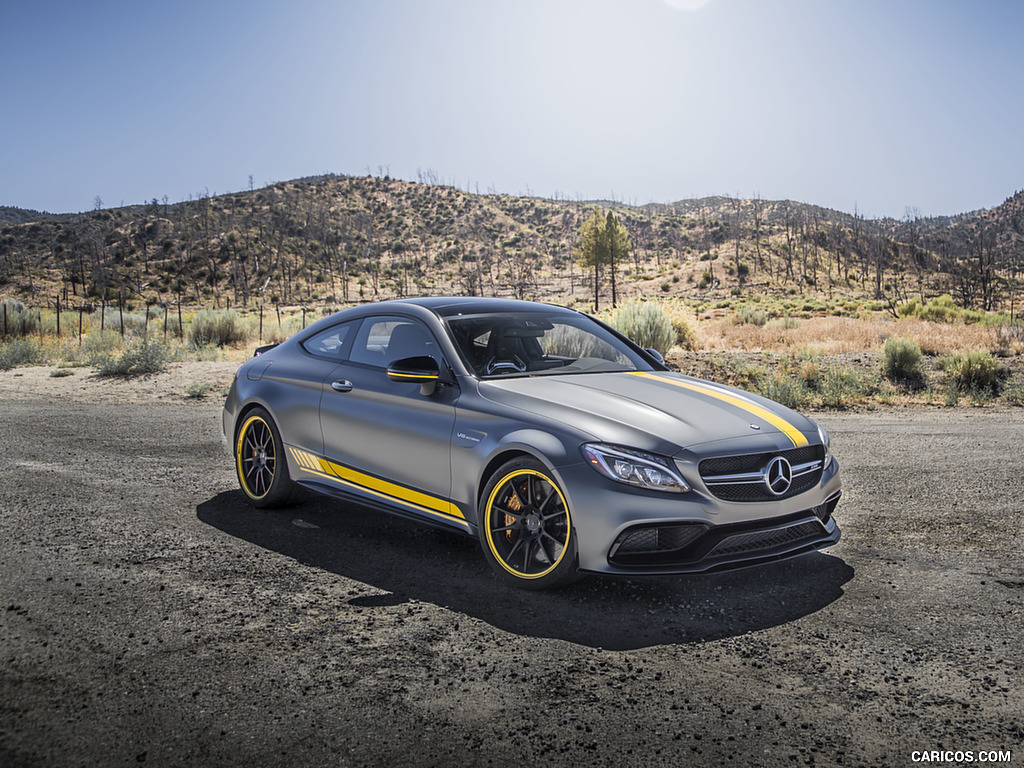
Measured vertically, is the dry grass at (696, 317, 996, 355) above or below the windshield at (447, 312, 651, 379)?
below

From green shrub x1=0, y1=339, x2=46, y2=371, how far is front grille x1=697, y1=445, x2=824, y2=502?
19339mm

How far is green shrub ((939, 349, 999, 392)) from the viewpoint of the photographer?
1571 cm

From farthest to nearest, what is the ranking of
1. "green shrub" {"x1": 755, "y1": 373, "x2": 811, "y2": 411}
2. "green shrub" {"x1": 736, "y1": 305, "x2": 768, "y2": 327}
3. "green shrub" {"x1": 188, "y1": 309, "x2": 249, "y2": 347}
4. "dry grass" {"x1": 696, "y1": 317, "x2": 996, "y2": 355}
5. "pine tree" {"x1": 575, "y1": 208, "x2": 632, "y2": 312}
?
"pine tree" {"x1": 575, "y1": 208, "x2": 632, "y2": 312}
"green shrub" {"x1": 736, "y1": 305, "x2": 768, "y2": 327}
"green shrub" {"x1": 188, "y1": 309, "x2": 249, "y2": 347}
"dry grass" {"x1": 696, "y1": 317, "x2": 996, "y2": 355}
"green shrub" {"x1": 755, "y1": 373, "x2": 811, "y2": 411}

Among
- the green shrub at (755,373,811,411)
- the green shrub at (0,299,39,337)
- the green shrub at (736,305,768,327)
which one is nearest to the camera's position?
the green shrub at (755,373,811,411)

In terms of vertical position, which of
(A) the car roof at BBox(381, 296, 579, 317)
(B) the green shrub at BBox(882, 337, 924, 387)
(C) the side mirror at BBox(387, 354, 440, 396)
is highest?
(A) the car roof at BBox(381, 296, 579, 317)

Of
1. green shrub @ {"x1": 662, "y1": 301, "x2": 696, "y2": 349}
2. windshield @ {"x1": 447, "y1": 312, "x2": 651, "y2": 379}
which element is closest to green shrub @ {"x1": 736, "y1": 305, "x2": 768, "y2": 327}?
green shrub @ {"x1": 662, "y1": 301, "x2": 696, "y2": 349}

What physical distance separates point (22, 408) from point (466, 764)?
12.5 meters

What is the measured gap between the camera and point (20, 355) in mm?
19500

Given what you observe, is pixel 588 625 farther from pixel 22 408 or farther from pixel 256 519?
pixel 22 408

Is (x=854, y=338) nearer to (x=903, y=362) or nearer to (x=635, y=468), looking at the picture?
(x=903, y=362)

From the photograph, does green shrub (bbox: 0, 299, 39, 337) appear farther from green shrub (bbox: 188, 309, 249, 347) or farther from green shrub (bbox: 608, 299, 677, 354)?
green shrub (bbox: 608, 299, 677, 354)

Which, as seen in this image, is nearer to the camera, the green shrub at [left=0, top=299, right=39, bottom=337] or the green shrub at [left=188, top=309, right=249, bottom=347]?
the green shrub at [left=0, top=299, right=39, bottom=337]

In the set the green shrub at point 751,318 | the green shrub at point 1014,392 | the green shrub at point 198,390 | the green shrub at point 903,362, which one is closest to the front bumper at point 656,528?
the green shrub at point 198,390

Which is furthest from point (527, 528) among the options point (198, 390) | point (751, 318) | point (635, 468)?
point (751, 318)
